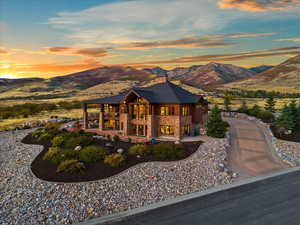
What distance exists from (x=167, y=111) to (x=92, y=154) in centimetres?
1103

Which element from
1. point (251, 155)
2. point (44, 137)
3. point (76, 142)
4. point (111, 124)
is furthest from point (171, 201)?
point (111, 124)

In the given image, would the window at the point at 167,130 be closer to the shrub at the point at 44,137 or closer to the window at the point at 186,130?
the window at the point at 186,130

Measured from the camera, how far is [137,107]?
88.3 ft

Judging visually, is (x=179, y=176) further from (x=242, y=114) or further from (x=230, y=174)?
(x=242, y=114)

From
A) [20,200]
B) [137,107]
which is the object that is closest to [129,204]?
[20,200]

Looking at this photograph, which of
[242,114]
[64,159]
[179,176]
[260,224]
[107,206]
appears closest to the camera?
[260,224]

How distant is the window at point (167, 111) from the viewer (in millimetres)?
25394

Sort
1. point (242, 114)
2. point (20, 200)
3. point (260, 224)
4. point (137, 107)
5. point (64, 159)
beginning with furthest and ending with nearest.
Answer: point (242, 114) → point (137, 107) → point (64, 159) → point (20, 200) → point (260, 224)

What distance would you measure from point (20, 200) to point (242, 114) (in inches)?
1518

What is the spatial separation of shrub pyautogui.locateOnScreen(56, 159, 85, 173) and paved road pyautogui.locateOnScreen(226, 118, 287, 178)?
12.2 m

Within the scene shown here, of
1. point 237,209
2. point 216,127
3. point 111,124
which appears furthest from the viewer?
point 111,124

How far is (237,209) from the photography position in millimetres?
11469

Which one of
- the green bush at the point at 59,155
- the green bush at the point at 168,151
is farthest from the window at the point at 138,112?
the green bush at the point at 59,155

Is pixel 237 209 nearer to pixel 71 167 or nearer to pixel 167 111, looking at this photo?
pixel 71 167
